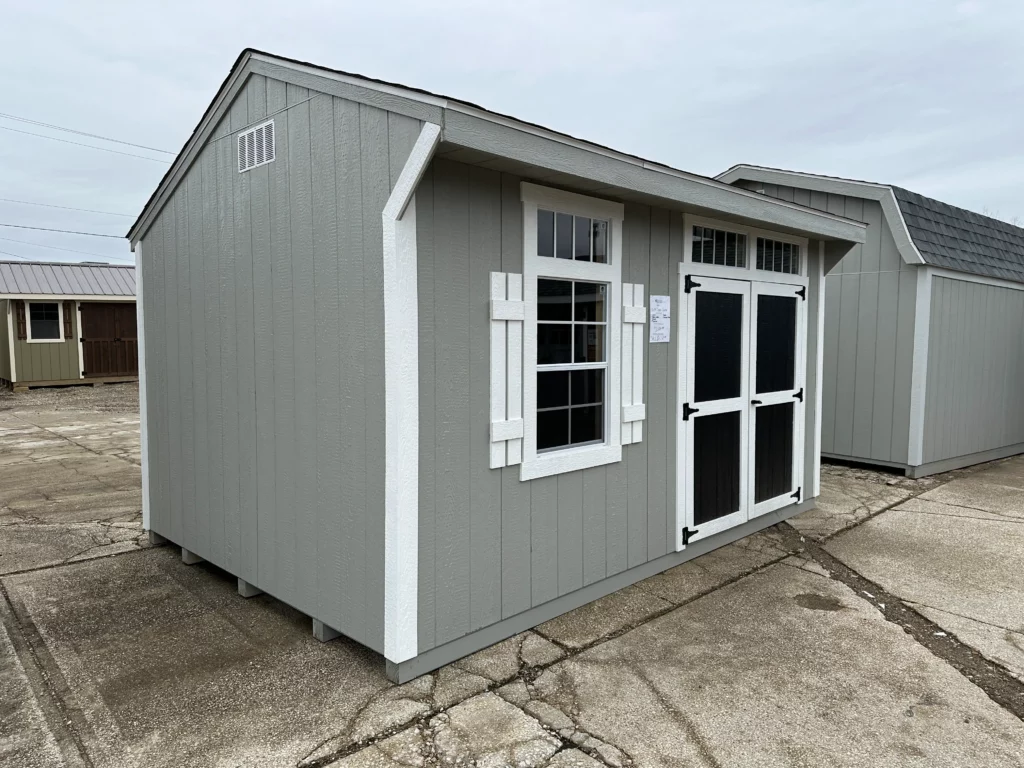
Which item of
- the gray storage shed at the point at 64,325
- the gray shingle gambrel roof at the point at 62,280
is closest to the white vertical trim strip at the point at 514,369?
the gray storage shed at the point at 64,325

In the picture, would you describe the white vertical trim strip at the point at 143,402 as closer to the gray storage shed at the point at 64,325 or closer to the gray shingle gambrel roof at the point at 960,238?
the gray shingle gambrel roof at the point at 960,238

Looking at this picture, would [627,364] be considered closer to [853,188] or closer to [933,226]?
[853,188]

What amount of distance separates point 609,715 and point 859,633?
4.88 feet

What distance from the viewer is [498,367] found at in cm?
288

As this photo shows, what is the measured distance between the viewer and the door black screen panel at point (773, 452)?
4.62 metres

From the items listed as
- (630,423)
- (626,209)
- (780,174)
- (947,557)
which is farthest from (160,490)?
(780,174)

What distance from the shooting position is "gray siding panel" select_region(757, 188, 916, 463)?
6.60 m

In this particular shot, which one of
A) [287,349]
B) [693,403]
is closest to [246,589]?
[287,349]

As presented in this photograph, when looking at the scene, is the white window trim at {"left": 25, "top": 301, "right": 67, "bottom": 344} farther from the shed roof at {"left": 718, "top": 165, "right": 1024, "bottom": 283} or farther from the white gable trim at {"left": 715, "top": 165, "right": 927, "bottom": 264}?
the white gable trim at {"left": 715, "top": 165, "right": 927, "bottom": 264}

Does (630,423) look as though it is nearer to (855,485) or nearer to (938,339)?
(855,485)

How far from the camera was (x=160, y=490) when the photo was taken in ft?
14.1

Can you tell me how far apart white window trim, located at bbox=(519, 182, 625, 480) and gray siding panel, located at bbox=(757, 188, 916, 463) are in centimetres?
452

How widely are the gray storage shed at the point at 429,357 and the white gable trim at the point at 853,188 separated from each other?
2718 millimetres

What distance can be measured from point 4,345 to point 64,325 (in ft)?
6.92
